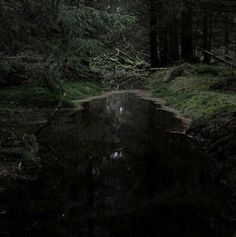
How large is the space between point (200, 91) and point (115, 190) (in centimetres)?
1084

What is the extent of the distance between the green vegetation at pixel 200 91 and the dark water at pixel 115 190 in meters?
2.47

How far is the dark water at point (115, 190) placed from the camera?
21.6 ft

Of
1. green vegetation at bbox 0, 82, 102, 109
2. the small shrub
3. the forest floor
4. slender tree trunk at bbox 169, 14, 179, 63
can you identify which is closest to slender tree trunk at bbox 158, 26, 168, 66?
slender tree trunk at bbox 169, 14, 179, 63

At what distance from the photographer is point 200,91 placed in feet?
59.9

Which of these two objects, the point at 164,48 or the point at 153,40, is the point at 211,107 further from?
the point at 153,40

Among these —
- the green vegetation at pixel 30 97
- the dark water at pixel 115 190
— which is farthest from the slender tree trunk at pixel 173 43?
the dark water at pixel 115 190

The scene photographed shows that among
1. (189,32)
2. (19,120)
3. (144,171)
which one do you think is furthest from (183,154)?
(189,32)

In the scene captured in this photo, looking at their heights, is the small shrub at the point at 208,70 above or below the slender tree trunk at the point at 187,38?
below

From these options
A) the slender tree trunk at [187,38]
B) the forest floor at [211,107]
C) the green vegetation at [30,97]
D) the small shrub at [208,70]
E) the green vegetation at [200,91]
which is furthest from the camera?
the slender tree trunk at [187,38]

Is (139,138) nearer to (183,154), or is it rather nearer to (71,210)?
(183,154)

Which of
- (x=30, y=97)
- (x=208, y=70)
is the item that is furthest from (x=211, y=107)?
(x=208, y=70)

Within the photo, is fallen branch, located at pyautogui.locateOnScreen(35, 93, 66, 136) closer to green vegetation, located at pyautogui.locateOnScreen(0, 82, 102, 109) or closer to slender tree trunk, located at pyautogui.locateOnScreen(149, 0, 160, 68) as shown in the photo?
green vegetation, located at pyautogui.locateOnScreen(0, 82, 102, 109)

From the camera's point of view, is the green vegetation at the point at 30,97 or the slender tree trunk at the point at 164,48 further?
the slender tree trunk at the point at 164,48

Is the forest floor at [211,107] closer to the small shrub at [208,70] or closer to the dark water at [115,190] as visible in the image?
the small shrub at [208,70]
